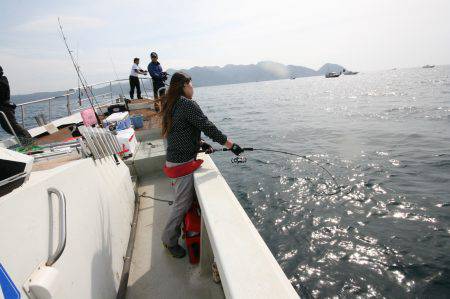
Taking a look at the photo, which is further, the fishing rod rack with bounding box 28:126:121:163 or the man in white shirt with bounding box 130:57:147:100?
the man in white shirt with bounding box 130:57:147:100

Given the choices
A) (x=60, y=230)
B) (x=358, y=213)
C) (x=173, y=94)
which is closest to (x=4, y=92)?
(x=173, y=94)

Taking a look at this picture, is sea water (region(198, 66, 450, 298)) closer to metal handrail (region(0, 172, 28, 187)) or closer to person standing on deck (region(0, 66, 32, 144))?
metal handrail (region(0, 172, 28, 187))

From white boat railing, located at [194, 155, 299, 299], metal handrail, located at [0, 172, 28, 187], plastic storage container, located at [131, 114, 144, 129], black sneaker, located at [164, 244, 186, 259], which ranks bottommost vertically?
black sneaker, located at [164, 244, 186, 259]

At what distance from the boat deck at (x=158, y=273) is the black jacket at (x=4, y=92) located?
5.57m

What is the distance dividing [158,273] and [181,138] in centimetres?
161

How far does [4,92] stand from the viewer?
6.74 m

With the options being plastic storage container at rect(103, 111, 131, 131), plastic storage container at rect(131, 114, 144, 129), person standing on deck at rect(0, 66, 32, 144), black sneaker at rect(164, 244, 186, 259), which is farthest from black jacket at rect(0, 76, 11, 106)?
black sneaker at rect(164, 244, 186, 259)

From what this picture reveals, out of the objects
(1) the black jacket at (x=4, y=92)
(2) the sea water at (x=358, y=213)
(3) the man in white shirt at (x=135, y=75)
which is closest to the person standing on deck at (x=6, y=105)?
(1) the black jacket at (x=4, y=92)

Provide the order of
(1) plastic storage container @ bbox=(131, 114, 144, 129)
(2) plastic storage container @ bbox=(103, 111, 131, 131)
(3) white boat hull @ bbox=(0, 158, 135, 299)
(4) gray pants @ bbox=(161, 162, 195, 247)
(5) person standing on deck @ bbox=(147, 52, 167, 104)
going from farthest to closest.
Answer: (5) person standing on deck @ bbox=(147, 52, 167, 104) < (1) plastic storage container @ bbox=(131, 114, 144, 129) < (2) plastic storage container @ bbox=(103, 111, 131, 131) < (4) gray pants @ bbox=(161, 162, 195, 247) < (3) white boat hull @ bbox=(0, 158, 135, 299)

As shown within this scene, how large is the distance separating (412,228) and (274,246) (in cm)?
294

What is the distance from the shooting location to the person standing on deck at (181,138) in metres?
2.93

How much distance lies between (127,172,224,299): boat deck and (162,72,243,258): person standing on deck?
0.21m

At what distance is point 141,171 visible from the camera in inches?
228

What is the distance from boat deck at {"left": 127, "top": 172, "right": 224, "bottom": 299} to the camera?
9.17ft
